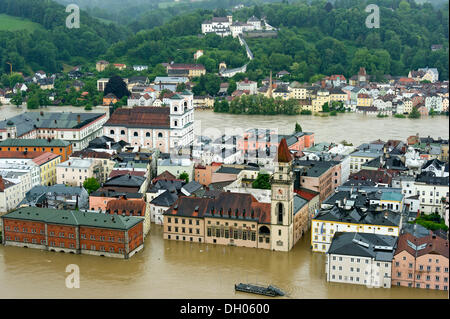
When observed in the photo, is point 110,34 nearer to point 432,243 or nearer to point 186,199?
point 186,199

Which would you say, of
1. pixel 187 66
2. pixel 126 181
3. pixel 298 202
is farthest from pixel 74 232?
pixel 187 66

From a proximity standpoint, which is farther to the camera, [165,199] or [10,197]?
[10,197]

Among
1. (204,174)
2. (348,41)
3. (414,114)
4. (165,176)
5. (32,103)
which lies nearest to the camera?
(165,176)

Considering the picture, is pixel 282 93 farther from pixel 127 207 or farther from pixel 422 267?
pixel 422 267

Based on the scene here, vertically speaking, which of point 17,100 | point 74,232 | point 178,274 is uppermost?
point 17,100

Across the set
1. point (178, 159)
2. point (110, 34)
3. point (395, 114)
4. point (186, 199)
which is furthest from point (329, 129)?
point (110, 34)

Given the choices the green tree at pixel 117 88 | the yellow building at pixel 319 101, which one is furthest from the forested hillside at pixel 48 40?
the yellow building at pixel 319 101

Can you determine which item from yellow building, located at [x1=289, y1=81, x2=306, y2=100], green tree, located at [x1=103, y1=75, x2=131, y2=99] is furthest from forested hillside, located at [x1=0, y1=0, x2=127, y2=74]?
yellow building, located at [x1=289, y1=81, x2=306, y2=100]

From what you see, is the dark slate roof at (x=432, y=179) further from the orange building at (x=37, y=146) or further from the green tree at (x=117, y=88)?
the green tree at (x=117, y=88)
